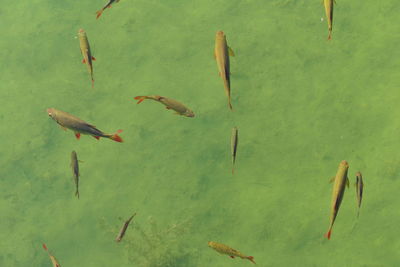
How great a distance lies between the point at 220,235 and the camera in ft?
11.5

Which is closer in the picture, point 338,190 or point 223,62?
point 338,190

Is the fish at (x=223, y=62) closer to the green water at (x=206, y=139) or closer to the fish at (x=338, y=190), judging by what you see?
the fish at (x=338, y=190)

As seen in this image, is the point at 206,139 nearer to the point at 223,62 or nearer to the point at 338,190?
the point at 223,62

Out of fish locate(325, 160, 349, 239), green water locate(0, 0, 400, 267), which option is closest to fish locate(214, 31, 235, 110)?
fish locate(325, 160, 349, 239)

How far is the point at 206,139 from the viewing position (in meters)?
3.79

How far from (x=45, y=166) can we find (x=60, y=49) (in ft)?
3.53

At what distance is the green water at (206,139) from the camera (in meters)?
3.46

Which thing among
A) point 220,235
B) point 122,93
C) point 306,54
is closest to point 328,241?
point 220,235

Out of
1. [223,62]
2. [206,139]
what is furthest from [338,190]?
[206,139]

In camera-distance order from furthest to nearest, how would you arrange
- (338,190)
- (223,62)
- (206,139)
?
(206,139) → (223,62) → (338,190)

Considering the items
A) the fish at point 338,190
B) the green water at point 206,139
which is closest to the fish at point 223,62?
the fish at point 338,190

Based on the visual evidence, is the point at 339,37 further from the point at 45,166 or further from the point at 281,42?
the point at 45,166

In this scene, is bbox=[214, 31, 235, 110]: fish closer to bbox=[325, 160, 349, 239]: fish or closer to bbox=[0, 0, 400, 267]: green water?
bbox=[325, 160, 349, 239]: fish

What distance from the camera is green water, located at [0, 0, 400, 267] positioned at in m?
3.46
